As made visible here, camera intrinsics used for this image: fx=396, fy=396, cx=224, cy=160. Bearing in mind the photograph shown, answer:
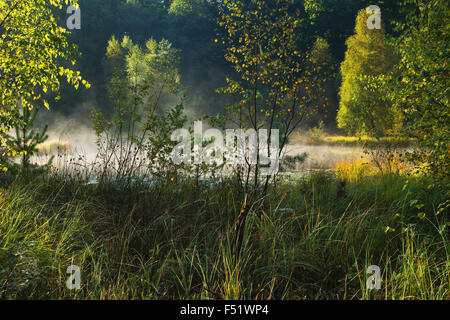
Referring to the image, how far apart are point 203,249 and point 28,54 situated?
3.06 meters

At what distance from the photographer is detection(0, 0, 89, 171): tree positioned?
14.6ft

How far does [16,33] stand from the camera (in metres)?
4.83

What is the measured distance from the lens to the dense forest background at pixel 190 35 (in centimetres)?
3180

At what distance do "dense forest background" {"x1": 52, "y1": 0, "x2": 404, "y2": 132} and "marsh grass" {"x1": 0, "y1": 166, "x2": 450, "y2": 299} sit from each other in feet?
83.7

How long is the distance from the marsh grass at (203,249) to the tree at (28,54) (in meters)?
1.22

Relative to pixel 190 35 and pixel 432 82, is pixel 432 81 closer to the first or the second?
pixel 432 82

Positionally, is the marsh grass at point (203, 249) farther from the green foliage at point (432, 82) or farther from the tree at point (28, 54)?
the tree at point (28, 54)

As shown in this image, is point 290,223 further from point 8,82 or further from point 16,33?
point 16,33

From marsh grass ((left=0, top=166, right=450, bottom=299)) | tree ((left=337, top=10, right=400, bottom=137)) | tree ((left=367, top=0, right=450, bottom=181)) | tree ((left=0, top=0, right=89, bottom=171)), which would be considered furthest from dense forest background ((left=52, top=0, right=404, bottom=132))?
tree ((left=0, top=0, right=89, bottom=171))

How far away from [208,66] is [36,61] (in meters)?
35.5

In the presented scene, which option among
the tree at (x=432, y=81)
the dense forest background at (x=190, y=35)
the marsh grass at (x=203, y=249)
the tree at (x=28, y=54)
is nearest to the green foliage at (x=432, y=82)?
the tree at (x=432, y=81)

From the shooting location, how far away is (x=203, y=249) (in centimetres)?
390
